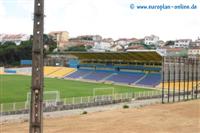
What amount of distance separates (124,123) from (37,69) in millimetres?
15639

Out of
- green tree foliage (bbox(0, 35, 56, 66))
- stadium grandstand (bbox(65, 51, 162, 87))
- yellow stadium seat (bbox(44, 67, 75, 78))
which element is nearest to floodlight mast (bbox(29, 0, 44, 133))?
stadium grandstand (bbox(65, 51, 162, 87))

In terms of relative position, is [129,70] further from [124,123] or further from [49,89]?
[124,123]

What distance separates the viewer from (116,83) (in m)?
56.8

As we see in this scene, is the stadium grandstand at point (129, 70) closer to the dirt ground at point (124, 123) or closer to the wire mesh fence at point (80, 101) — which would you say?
the wire mesh fence at point (80, 101)

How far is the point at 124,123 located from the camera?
67.2 feet

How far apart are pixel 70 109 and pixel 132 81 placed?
28.9 metres

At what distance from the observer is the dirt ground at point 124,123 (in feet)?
59.4

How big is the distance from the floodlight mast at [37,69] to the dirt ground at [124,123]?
12464 millimetres

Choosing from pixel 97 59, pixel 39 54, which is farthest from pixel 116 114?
pixel 97 59

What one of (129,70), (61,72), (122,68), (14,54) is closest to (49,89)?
(129,70)

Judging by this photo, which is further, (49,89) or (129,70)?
(129,70)

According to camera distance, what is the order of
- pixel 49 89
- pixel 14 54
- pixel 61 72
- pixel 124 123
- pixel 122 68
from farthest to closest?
1. pixel 14 54
2. pixel 61 72
3. pixel 122 68
4. pixel 49 89
5. pixel 124 123

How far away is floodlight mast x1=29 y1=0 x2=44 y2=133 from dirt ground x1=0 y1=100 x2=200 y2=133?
12464 millimetres

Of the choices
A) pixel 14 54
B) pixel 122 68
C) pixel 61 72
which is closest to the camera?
pixel 122 68
